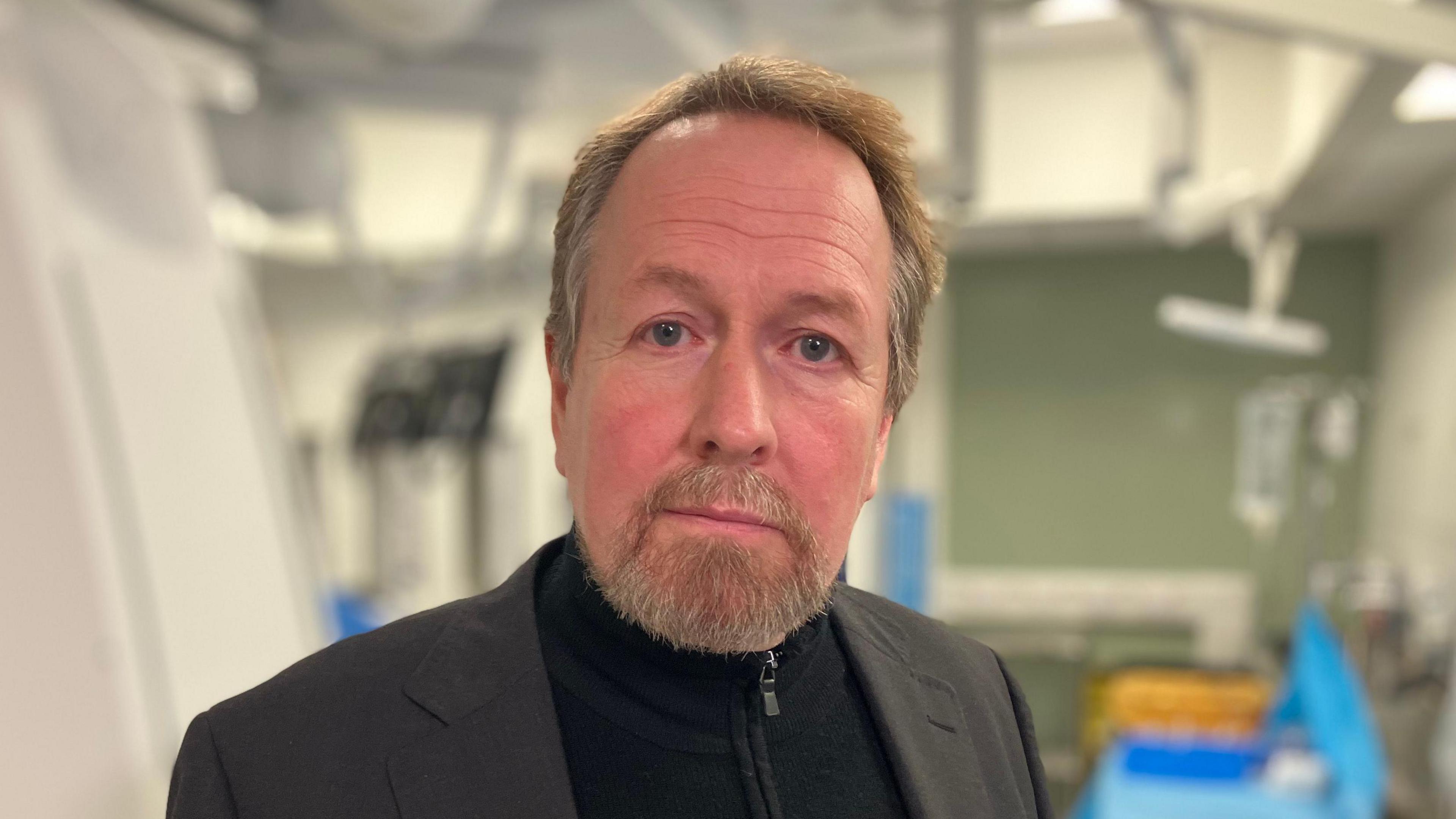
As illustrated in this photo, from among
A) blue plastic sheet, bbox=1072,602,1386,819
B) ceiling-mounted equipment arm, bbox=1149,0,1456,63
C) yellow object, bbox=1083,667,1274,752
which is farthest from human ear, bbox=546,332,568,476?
yellow object, bbox=1083,667,1274,752

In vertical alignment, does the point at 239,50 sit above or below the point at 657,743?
above

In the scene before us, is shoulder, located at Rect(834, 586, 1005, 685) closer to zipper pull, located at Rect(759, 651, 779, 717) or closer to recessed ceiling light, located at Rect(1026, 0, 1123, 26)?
zipper pull, located at Rect(759, 651, 779, 717)

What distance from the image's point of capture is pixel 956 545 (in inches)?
213

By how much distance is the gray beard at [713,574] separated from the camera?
25.4 inches

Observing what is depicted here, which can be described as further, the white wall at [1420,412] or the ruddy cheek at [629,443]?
the white wall at [1420,412]

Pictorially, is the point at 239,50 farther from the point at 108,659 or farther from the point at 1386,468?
the point at 1386,468

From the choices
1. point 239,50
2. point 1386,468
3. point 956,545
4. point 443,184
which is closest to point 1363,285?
point 1386,468

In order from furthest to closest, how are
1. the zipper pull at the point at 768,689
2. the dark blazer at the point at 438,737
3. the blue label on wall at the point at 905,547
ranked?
1. the blue label on wall at the point at 905,547
2. the zipper pull at the point at 768,689
3. the dark blazer at the point at 438,737

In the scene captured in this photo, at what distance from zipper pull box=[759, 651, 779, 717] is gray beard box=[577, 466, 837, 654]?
0.23 feet

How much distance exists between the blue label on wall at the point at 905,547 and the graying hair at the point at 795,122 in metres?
3.49

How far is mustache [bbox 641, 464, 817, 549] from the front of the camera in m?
0.64

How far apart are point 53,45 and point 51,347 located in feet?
1.42

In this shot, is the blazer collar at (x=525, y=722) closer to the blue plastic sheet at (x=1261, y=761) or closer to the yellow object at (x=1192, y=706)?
the blue plastic sheet at (x=1261, y=761)

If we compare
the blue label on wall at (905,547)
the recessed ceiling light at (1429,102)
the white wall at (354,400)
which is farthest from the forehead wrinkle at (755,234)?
the white wall at (354,400)
